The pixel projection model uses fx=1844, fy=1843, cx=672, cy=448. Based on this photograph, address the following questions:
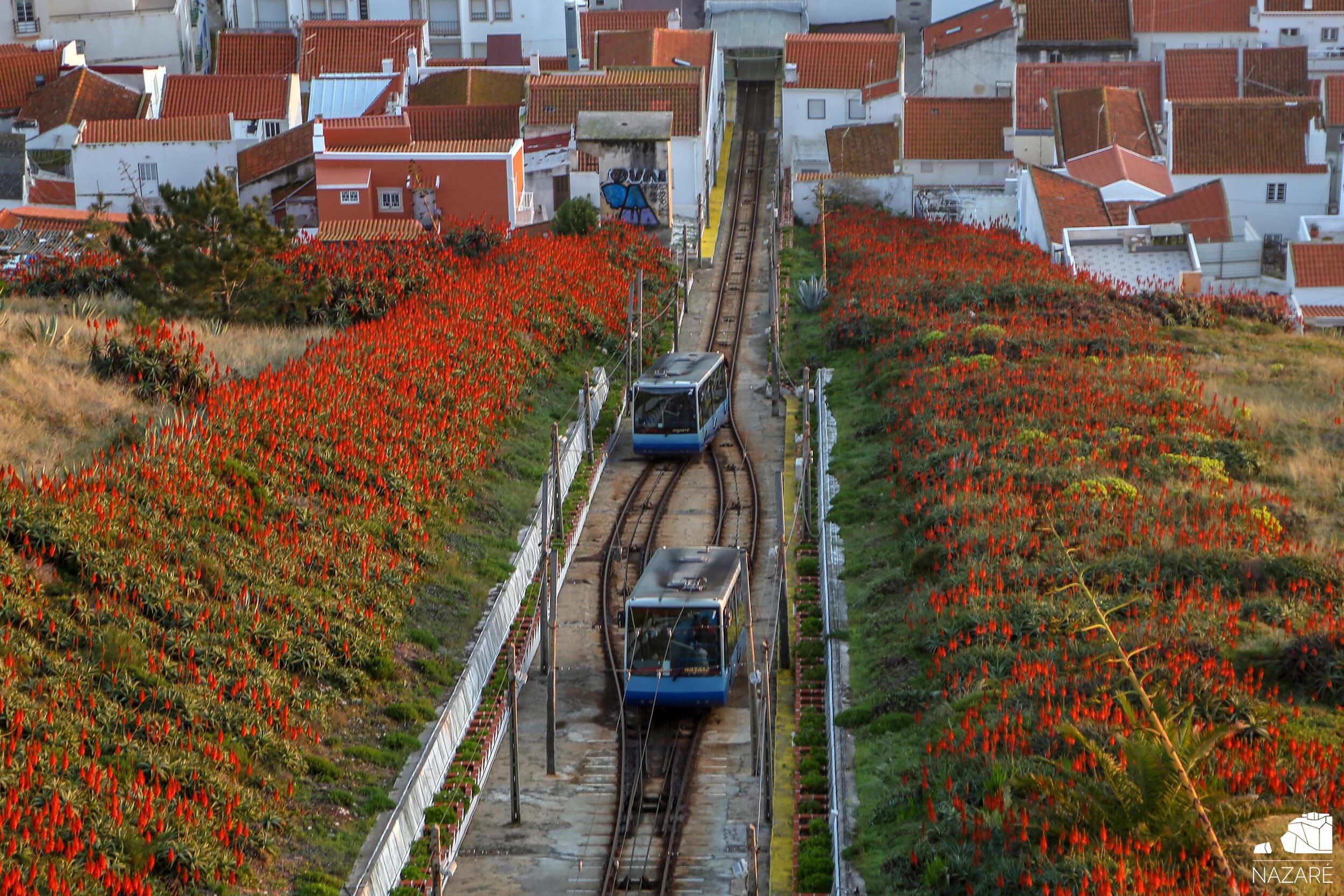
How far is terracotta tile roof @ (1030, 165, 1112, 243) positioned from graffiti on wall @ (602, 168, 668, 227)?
13.3 meters

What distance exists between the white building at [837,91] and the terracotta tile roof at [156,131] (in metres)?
23.0

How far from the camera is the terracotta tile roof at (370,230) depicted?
199ft

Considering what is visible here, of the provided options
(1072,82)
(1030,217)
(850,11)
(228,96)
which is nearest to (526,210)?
(1030,217)

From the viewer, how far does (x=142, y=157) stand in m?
70.6

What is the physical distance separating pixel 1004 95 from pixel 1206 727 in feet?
205

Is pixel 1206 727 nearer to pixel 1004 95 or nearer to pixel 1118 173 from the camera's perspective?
pixel 1118 173

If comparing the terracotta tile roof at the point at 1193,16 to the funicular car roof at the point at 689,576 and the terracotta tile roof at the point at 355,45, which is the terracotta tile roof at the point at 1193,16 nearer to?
the terracotta tile roof at the point at 355,45

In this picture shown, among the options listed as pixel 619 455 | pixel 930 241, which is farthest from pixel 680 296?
pixel 619 455

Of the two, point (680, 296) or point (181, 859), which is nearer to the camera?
point (181, 859)

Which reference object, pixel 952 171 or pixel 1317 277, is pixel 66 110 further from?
pixel 1317 277

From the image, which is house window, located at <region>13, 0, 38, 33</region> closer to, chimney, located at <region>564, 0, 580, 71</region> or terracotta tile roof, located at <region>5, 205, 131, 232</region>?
chimney, located at <region>564, 0, 580, 71</region>

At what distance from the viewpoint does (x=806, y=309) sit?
186ft

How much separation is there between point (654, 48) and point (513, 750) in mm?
58625

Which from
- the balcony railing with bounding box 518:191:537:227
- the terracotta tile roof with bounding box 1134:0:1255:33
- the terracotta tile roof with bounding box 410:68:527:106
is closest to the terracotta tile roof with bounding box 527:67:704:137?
the balcony railing with bounding box 518:191:537:227
